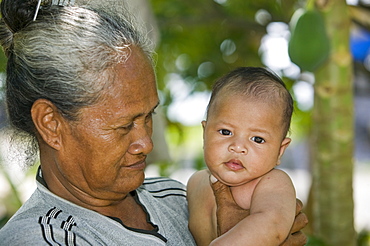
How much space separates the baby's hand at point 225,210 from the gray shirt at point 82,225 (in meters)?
0.18

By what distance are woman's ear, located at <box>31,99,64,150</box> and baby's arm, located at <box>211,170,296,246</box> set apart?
589 millimetres

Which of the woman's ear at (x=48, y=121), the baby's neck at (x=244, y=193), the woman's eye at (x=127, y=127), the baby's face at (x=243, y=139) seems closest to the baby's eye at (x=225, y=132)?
the baby's face at (x=243, y=139)

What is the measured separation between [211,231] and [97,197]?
0.42 metres

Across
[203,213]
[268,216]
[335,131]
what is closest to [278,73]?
[335,131]

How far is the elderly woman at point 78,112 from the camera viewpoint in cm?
175

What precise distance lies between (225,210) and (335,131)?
0.89m

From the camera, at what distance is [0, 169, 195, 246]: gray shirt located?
5.51 ft

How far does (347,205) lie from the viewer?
2670 mm

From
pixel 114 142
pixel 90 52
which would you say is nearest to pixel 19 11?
pixel 90 52

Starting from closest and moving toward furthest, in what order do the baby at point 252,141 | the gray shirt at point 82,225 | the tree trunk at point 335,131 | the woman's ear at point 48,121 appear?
1. the gray shirt at point 82,225
2. the woman's ear at point 48,121
3. the baby at point 252,141
4. the tree trunk at point 335,131

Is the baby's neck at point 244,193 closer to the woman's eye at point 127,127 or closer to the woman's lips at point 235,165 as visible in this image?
the woman's lips at point 235,165

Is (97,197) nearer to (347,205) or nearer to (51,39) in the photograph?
(51,39)

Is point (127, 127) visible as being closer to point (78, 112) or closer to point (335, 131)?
point (78, 112)

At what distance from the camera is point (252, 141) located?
1.90m
